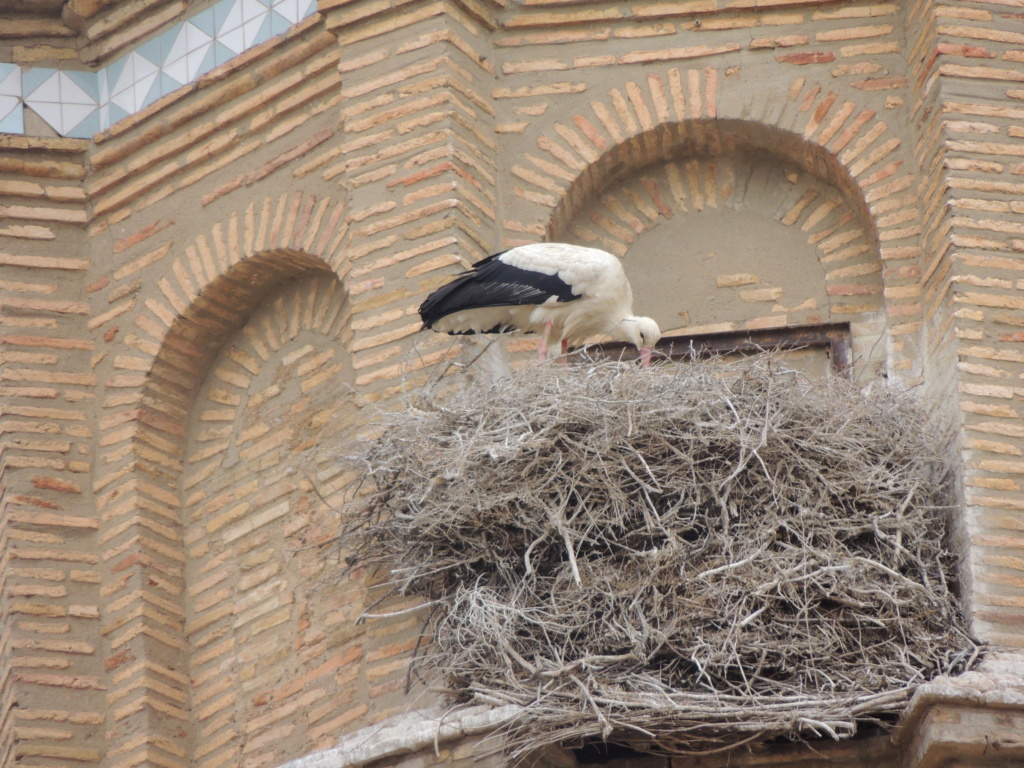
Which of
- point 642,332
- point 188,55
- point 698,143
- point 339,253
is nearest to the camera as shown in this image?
point 642,332

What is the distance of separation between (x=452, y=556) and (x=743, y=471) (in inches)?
50.5

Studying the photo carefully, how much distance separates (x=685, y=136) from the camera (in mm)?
11531

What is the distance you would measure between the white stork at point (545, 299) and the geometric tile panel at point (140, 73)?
229 cm

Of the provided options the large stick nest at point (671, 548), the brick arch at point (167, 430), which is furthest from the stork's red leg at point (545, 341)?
the brick arch at point (167, 430)

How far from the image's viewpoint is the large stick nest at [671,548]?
915 centimetres

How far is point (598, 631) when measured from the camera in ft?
30.7

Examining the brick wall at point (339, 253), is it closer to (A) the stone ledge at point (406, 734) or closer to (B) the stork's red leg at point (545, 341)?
(B) the stork's red leg at point (545, 341)

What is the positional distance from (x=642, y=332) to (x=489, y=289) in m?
0.81

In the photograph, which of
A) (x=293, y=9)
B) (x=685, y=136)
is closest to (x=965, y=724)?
(x=685, y=136)

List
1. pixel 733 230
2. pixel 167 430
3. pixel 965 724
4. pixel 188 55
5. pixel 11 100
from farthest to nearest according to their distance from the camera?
pixel 11 100
pixel 188 55
pixel 167 430
pixel 733 230
pixel 965 724

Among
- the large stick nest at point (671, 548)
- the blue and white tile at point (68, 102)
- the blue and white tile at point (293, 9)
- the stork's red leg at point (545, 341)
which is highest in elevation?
the blue and white tile at point (293, 9)

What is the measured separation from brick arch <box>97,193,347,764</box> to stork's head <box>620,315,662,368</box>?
153cm

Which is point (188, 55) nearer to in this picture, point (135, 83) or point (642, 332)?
point (135, 83)

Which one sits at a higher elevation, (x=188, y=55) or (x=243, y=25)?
(x=243, y=25)
